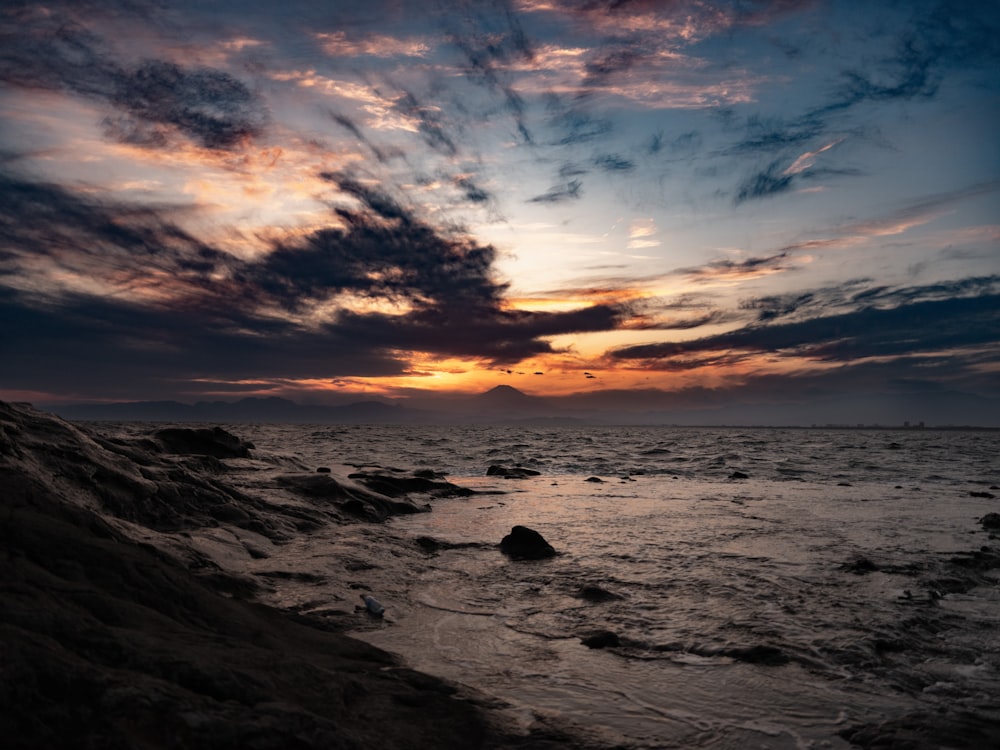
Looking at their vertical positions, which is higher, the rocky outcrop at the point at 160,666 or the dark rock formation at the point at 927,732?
the rocky outcrop at the point at 160,666

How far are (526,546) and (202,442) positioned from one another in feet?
33.8

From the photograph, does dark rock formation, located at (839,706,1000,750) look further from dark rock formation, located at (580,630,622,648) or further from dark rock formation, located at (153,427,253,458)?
dark rock formation, located at (153,427,253,458)

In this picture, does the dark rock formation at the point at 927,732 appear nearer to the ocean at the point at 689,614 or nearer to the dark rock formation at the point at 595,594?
the ocean at the point at 689,614

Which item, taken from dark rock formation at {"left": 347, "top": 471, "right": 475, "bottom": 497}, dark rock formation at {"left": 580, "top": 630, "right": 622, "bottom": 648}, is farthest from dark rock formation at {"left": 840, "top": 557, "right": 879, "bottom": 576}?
dark rock formation at {"left": 347, "top": 471, "right": 475, "bottom": 497}

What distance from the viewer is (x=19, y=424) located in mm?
7062

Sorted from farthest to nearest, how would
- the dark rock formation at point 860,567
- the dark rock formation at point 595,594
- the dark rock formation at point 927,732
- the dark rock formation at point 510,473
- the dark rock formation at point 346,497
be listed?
the dark rock formation at point 510,473, the dark rock formation at point 346,497, the dark rock formation at point 860,567, the dark rock formation at point 595,594, the dark rock formation at point 927,732

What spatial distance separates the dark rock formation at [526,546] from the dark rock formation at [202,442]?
29.5 ft

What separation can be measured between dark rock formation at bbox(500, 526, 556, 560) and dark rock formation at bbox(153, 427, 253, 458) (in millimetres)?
9002

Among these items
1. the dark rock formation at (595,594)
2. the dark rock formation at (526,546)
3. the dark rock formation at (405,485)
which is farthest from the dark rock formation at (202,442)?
the dark rock formation at (595,594)

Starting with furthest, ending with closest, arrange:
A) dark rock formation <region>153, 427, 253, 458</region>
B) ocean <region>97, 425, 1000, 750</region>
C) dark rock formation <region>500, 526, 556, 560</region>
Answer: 1. dark rock formation <region>153, 427, 253, 458</region>
2. dark rock formation <region>500, 526, 556, 560</region>
3. ocean <region>97, 425, 1000, 750</region>

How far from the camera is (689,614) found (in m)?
6.39

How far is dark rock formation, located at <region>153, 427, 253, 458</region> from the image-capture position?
14.6 meters

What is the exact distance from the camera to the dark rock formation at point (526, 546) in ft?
30.3

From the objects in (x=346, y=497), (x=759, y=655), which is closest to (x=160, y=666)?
(x=759, y=655)
